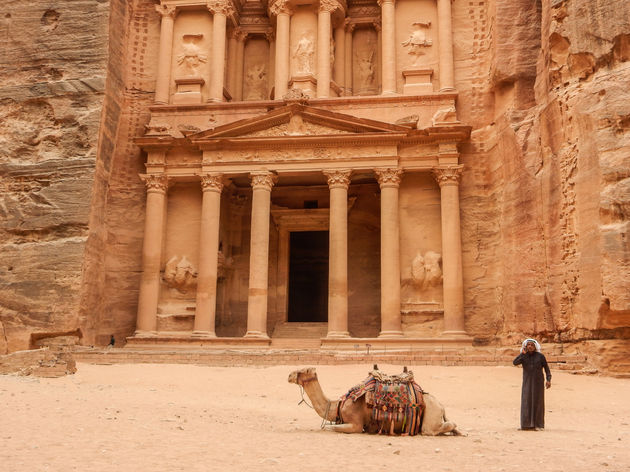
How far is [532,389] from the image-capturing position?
8.41 metres

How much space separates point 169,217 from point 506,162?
440 inches

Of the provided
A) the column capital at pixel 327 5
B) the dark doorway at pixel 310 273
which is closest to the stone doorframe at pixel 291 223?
the dark doorway at pixel 310 273

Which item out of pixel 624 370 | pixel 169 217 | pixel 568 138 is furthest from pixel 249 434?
pixel 169 217

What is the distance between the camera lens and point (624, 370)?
14.1 metres

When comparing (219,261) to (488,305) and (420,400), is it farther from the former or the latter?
(420,400)

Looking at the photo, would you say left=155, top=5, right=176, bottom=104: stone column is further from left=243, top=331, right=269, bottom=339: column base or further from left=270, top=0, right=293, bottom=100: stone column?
left=243, top=331, right=269, bottom=339: column base

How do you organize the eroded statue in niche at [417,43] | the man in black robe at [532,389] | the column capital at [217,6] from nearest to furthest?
the man in black robe at [532,389], the eroded statue in niche at [417,43], the column capital at [217,6]

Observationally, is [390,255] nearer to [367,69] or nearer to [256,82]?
[367,69]

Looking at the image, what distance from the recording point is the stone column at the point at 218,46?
23.0 meters

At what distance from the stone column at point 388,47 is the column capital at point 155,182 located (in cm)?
804

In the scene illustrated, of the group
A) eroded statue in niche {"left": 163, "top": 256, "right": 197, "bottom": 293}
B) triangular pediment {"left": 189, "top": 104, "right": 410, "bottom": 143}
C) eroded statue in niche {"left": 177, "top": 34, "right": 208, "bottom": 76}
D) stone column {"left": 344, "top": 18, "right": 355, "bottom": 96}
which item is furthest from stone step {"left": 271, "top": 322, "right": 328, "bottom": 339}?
eroded statue in niche {"left": 177, "top": 34, "right": 208, "bottom": 76}

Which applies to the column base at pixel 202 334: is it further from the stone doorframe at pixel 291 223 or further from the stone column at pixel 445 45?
the stone column at pixel 445 45

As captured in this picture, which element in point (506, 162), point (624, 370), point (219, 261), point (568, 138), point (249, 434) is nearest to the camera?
point (249, 434)

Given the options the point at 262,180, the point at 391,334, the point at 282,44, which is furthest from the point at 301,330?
the point at 282,44
